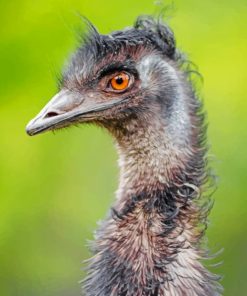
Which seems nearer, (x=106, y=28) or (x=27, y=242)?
(x=106, y=28)

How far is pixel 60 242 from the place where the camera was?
27.9ft

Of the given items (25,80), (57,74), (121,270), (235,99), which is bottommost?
(121,270)

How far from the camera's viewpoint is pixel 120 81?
5.67 meters

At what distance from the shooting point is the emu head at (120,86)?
565 cm

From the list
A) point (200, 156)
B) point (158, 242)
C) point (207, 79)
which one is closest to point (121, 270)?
point (158, 242)

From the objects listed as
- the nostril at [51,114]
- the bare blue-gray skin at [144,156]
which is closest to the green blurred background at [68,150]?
the bare blue-gray skin at [144,156]

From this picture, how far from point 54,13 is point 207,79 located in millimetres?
900

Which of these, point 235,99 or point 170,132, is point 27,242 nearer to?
point 235,99

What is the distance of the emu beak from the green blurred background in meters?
2.25

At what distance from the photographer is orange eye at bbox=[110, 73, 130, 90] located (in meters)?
5.66

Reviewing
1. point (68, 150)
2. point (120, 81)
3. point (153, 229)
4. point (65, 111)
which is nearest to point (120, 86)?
point (120, 81)

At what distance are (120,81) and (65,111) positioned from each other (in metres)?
0.24

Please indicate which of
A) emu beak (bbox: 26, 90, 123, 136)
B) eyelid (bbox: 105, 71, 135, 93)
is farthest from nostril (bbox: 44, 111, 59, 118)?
eyelid (bbox: 105, 71, 135, 93)

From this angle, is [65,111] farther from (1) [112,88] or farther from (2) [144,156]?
(2) [144,156]
